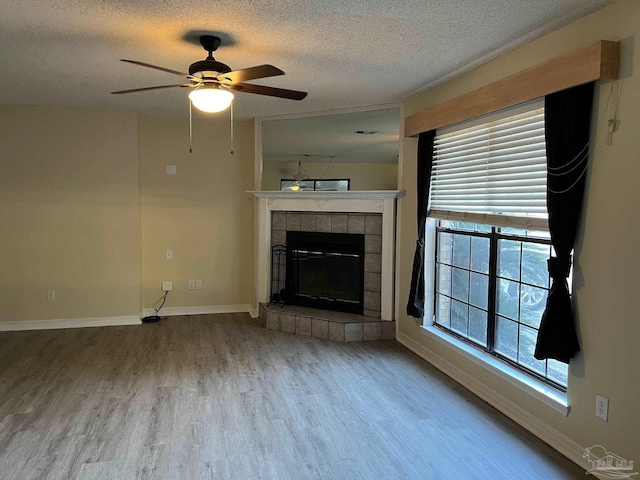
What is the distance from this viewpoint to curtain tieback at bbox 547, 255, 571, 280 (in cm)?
271

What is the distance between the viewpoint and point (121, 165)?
5.55 meters

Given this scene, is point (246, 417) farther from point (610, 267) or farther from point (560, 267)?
point (610, 267)

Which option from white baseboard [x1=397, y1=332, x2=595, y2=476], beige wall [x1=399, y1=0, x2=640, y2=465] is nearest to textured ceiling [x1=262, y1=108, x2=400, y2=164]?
white baseboard [x1=397, y1=332, x2=595, y2=476]

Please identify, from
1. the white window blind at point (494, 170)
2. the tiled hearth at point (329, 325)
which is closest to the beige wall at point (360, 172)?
the white window blind at point (494, 170)

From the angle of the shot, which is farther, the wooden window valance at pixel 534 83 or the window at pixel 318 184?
the window at pixel 318 184

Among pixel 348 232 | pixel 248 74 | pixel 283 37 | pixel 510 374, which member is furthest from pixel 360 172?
pixel 510 374

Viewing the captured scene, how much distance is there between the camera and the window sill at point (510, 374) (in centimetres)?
287

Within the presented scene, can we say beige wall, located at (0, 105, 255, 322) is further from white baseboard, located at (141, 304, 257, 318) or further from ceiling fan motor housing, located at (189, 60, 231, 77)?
ceiling fan motor housing, located at (189, 60, 231, 77)

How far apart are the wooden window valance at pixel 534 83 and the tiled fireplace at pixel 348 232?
1297mm

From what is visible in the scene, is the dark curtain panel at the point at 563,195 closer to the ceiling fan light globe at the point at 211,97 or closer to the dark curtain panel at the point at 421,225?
the dark curtain panel at the point at 421,225

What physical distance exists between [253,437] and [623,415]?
6.65 ft

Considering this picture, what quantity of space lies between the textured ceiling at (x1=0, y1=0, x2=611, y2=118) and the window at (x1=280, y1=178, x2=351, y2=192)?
1.16 meters

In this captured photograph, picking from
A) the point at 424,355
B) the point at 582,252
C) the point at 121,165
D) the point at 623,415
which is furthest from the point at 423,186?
the point at 121,165

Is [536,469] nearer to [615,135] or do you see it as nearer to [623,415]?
[623,415]
